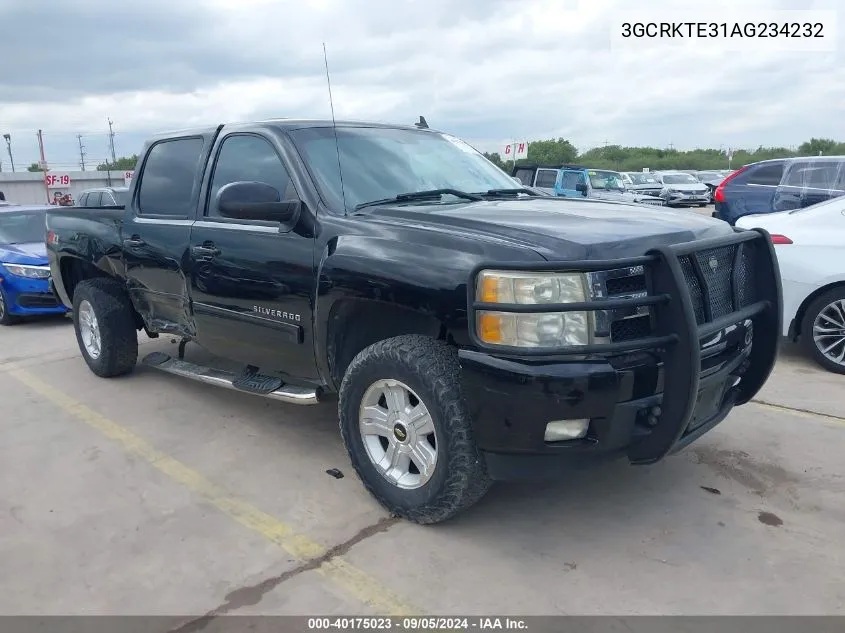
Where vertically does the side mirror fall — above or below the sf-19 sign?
below

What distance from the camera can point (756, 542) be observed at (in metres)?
3.18

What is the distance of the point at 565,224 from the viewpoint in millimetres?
3182

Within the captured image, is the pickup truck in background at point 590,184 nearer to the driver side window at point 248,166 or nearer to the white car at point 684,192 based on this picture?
the white car at point 684,192

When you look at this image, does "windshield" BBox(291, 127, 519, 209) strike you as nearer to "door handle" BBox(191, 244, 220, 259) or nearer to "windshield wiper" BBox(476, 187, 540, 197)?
"windshield wiper" BBox(476, 187, 540, 197)

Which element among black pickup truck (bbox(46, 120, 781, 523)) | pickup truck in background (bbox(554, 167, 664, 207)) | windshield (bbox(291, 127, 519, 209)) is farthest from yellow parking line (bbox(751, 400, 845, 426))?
pickup truck in background (bbox(554, 167, 664, 207))

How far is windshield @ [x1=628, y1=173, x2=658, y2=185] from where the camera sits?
28828 mm

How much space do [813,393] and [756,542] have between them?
2463 mm

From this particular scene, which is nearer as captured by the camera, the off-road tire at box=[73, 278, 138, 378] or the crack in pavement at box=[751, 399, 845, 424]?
the crack in pavement at box=[751, 399, 845, 424]

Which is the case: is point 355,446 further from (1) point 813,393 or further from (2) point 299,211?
(1) point 813,393

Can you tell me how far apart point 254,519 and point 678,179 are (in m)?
28.7

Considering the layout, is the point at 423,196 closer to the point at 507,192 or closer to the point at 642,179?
the point at 507,192

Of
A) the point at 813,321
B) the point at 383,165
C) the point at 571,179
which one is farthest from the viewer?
the point at 571,179

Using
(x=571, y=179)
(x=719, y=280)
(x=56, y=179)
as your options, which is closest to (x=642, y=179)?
(x=571, y=179)

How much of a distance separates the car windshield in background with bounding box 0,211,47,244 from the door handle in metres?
6.17
